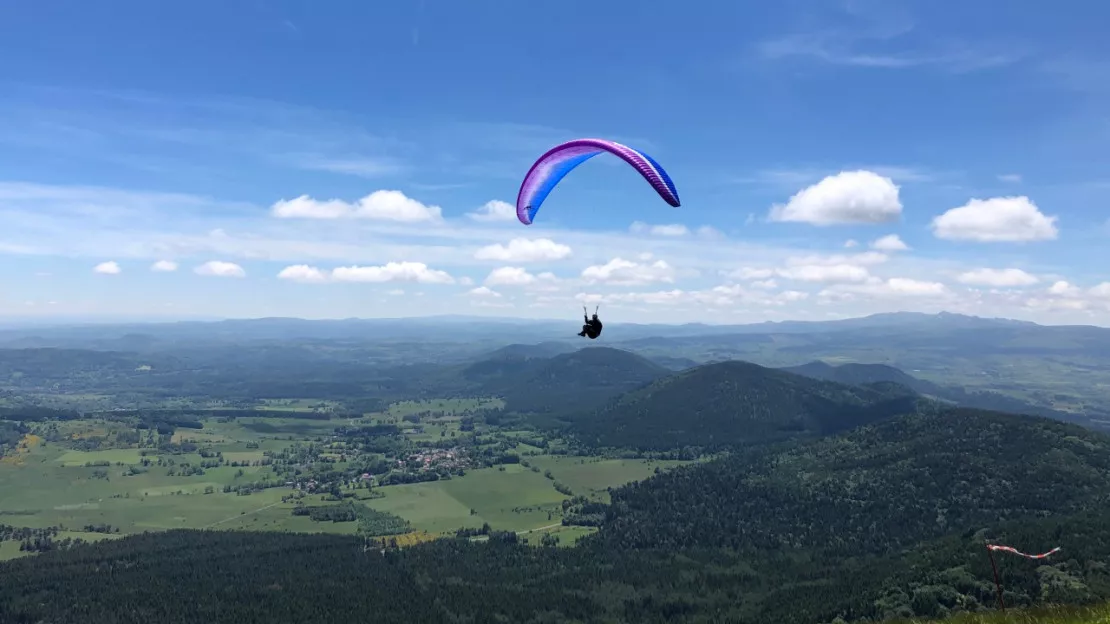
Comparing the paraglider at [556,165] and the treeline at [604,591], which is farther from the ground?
the paraglider at [556,165]

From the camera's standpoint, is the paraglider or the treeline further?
the treeline

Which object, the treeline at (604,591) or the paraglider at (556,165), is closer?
the paraglider at (556,165)

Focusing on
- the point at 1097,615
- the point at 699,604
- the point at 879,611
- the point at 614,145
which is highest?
the point at 614,145

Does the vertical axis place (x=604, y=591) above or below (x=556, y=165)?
below

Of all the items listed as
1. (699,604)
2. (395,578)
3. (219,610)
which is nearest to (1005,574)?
(699,604)

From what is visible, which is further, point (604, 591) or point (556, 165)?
point (604, 591)

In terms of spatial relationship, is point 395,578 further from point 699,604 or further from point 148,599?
point 699,604

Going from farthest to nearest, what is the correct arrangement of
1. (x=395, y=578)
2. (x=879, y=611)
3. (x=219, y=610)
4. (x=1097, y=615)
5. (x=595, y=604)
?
(x=395, y=578) < (x=595, y=604) < (x=219, y=610) < (x=879, y=611) < (x=1097, y=615)

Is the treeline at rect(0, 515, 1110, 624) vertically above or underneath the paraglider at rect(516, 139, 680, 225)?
underneath
